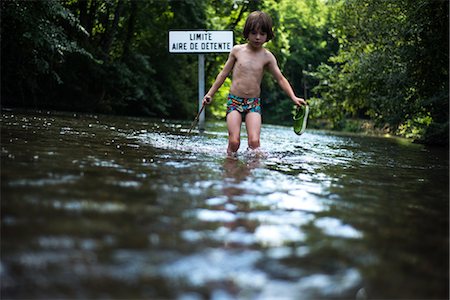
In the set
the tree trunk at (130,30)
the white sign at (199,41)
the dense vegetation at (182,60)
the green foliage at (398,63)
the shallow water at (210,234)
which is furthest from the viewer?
the tree trunk at (130,30)

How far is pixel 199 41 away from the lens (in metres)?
10.4

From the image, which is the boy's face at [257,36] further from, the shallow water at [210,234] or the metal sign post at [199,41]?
the metal sign post at [199,41]

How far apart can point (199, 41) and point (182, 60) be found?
18062 millimetres

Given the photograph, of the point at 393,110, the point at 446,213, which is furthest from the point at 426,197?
the point at 393,110

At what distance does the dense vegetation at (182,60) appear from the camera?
10.1 m

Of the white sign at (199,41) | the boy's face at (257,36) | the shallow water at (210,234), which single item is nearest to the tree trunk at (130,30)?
the white sign at (199,41)

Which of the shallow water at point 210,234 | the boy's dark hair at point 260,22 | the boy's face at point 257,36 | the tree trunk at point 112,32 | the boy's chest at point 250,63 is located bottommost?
the shallow water at point 210,234

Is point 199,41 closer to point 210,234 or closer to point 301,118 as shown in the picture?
point 301,118

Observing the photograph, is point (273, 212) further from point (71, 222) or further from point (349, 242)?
point (71, 222)

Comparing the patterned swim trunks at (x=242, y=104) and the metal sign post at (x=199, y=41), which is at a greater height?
the metal sign post at (x=199, y=41)

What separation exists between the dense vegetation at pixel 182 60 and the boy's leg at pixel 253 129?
12.4 ft

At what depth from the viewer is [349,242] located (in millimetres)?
2238

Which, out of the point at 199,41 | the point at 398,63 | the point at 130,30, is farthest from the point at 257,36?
the point at 130,30

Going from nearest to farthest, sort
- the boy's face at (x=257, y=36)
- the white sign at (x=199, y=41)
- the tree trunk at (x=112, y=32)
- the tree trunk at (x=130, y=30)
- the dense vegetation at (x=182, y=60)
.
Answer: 1. the boy's face at (x=257, y=36)
2. the dense vegetation at (x=182, y=60)
3. the white sign at (x=199, y=41)
4. the tree trunk at (x=112, y=32)
5. the tree trunk at (x=130, y=30)
